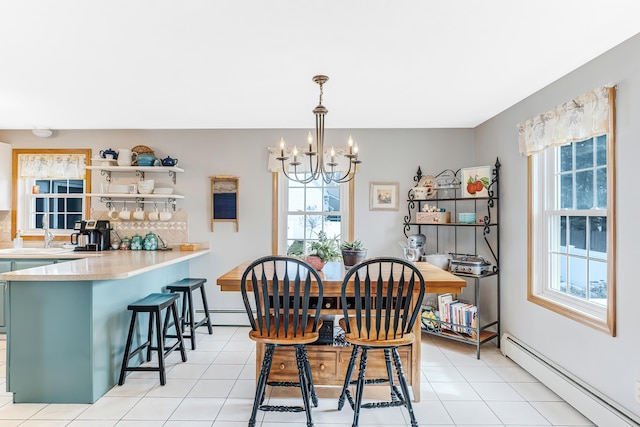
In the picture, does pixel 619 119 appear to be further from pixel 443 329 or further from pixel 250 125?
pixel 250 125

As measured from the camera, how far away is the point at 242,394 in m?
2.64

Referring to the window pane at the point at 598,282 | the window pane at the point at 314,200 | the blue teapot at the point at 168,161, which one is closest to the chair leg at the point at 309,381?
the window pane at the point at 598,282

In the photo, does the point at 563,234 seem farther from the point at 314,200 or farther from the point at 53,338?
the point at 53,338

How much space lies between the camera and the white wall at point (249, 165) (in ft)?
13.8

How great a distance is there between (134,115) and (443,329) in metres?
3.77

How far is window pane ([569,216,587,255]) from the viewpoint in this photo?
2.57m

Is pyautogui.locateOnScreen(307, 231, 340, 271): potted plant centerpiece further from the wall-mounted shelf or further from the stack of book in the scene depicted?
the wall-mounted shelf

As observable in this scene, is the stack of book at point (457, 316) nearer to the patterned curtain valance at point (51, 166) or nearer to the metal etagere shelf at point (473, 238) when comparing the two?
the metal etagere shelf at point (473, 238)

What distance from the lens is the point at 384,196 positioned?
4211mm

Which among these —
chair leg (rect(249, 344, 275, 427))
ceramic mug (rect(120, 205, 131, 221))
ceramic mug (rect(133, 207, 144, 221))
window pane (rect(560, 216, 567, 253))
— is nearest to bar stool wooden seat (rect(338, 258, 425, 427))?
chair leg (rect(249, 344, 275, 427))

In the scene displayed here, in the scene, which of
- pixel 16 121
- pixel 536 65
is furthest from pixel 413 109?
pixel 16 121

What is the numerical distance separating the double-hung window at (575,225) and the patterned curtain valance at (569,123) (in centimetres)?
1

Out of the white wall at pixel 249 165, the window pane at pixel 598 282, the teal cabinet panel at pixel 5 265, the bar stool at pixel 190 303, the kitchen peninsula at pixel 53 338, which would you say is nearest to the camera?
the window pane at pixel 598 282

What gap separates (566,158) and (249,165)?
3.05 meters
